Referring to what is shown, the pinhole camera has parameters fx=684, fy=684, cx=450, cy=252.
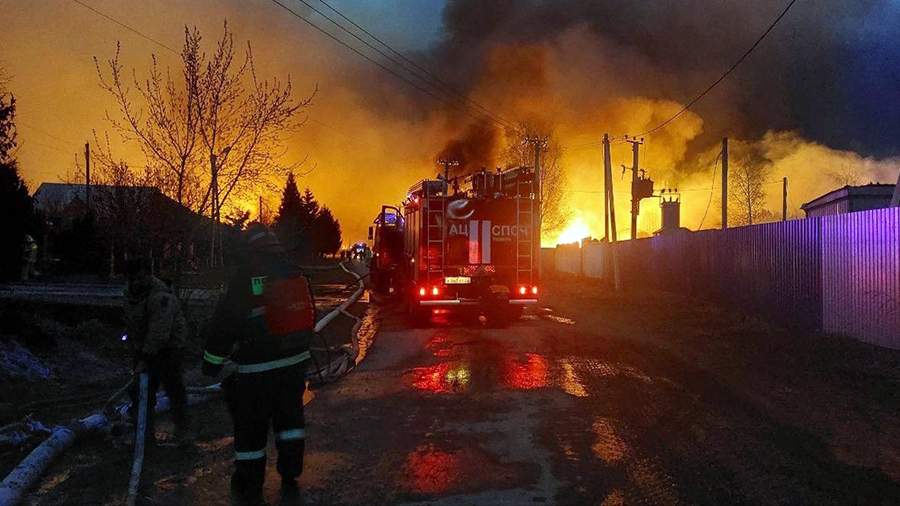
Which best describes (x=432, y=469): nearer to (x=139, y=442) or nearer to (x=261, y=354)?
(x=261, y=354)

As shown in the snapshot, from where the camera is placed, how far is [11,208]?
1859 cm

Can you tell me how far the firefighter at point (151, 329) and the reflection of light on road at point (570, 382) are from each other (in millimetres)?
4114

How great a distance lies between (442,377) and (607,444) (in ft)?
11.1

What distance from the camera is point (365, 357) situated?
34.9ft

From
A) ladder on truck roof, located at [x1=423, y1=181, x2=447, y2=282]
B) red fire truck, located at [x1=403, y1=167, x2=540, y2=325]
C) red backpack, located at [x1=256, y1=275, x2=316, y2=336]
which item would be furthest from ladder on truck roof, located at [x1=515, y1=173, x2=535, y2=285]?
red backpack, located at [x1=256, y1=275, x2=316, y2=336]

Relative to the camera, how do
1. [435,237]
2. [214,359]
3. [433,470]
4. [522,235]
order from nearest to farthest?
[214,359]
[433,470]
[435,237]
[522,235]

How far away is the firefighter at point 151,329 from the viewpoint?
549cm

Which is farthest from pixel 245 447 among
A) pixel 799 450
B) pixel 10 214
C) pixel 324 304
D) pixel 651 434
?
pixel 10 214

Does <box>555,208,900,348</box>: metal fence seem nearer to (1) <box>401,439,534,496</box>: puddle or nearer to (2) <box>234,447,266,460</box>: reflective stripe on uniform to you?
(1) <box>401,439,534,496</box>: puddle

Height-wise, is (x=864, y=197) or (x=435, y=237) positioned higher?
(x=864, y=197)

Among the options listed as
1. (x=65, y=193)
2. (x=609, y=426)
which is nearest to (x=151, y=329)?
(x=609, y=426)

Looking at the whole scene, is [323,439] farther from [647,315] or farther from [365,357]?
[647,315]

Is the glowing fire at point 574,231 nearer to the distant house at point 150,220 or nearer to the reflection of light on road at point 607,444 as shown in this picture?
the distant house at point 150,220

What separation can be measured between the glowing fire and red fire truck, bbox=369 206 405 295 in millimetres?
34003
